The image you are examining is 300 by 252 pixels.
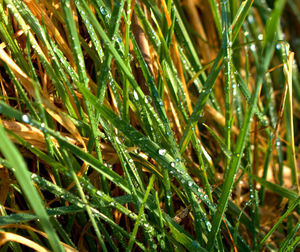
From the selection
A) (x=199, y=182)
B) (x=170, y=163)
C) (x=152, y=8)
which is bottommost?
(x=199, y=182)

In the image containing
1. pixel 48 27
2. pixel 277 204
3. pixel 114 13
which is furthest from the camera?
pixel 277 204

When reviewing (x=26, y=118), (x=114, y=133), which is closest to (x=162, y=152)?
(x=114, y=133)

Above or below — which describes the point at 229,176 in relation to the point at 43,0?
below

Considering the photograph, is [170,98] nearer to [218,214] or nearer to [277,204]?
[218,214]

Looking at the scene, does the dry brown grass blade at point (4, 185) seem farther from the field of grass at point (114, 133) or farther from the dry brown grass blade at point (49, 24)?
the dry brown grass blade at point (49, 24)

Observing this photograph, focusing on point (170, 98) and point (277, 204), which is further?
point (277, 204)

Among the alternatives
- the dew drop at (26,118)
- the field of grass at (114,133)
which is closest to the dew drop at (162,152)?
the field of grass at (114,133)

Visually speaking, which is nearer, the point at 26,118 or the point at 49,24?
the point at 26,118

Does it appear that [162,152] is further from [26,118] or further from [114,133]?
[26,118]

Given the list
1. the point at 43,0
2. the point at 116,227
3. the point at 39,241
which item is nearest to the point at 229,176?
the point at 116,227

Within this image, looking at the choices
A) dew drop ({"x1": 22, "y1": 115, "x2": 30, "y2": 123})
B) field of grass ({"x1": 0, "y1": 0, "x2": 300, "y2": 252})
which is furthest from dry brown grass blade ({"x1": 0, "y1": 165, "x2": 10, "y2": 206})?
dew drop ({"x1": 22, "y1": 115, "x2": 30, "y2": 123})

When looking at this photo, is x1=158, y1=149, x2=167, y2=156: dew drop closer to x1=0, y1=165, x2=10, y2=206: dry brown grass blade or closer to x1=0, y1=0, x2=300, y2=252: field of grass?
x1=0, y1=0, x2=300, y2=252: field of grass
